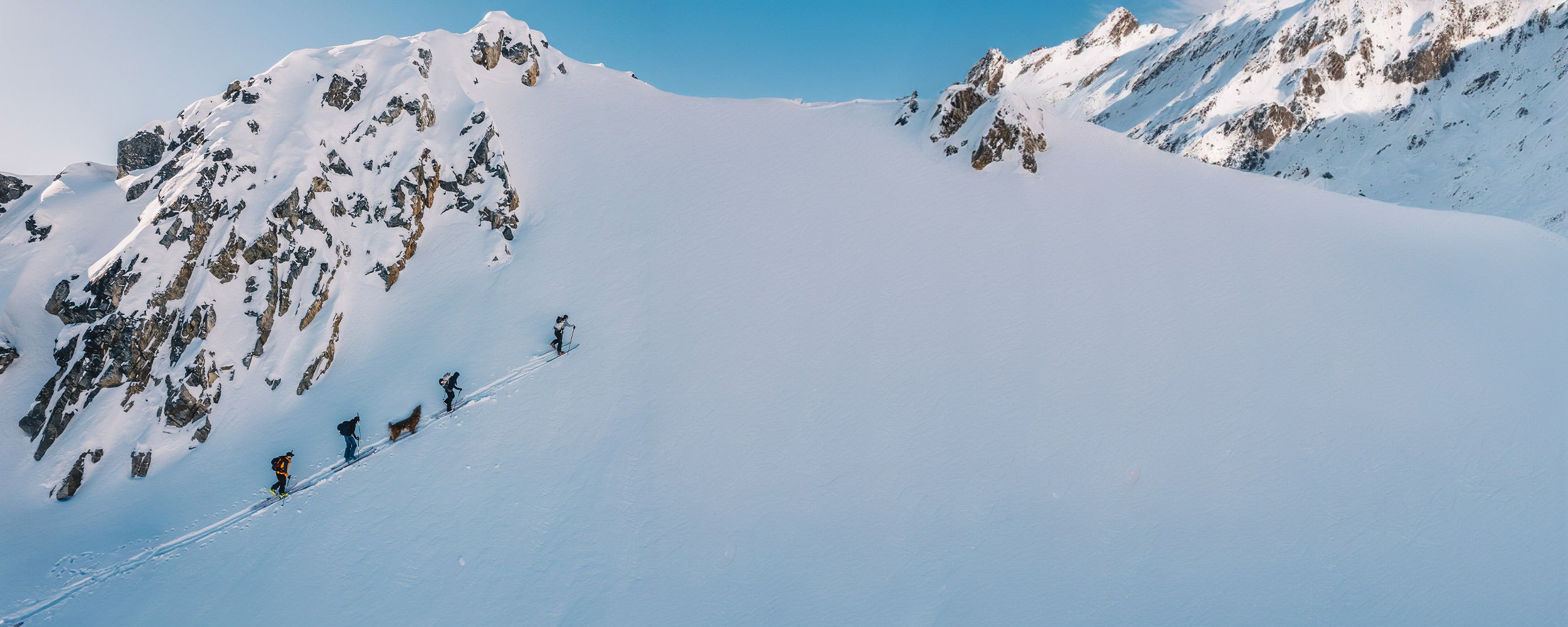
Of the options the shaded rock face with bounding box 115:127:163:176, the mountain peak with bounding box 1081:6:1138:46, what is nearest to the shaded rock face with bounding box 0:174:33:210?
the shaded rock face with bounding box 115:127:163:176

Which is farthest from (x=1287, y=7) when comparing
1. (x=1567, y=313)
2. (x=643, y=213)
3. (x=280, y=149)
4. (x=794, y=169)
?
(x=280, y=149)

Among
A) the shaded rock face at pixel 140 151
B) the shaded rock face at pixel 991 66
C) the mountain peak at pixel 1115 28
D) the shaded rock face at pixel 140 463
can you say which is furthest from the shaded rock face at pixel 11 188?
the mountain peak at pixel 1115 28

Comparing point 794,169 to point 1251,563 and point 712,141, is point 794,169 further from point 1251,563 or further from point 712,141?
point 1251,563

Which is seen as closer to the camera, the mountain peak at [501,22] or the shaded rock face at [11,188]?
the shaded rock face at [11,188]

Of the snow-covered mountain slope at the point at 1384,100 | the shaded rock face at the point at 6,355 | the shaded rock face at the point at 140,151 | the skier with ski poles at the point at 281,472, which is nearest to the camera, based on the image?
the skier with ski poles at the point at 281,472

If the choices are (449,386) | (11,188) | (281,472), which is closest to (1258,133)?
(449,386)

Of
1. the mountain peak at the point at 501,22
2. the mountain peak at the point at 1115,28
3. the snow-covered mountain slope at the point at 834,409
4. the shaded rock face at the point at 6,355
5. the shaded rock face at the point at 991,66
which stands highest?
the mountain peak at the point at 1115,28

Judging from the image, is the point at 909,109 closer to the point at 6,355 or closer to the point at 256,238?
the point at 256,238

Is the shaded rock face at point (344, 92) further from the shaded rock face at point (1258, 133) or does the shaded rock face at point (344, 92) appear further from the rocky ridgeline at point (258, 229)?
the shaded rock face at point (1258, 133)
